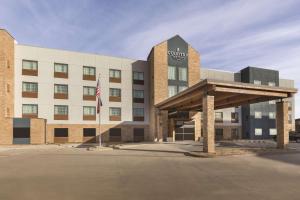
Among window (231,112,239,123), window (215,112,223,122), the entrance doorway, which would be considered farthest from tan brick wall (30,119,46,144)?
window (231,112,239,123)

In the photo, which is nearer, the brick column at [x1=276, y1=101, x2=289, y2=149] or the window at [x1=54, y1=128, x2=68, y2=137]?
the brick column at [x1=276, y1=101, x2=289, y2=149]

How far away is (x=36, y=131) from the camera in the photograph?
3647 cm

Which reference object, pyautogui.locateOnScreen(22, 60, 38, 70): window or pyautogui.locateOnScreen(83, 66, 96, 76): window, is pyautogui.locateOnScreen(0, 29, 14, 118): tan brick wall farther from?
pyautogui.locateOnScreen(83, 66, 96, 76): window

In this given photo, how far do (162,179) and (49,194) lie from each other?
5.14m

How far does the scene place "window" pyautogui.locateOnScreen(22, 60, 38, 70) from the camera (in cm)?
3836

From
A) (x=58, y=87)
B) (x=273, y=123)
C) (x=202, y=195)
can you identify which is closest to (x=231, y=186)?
(x=202, y=195)

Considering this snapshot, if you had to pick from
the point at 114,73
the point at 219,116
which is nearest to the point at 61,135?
the point at 114,73

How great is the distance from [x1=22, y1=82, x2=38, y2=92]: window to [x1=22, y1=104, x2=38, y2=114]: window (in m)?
2.41

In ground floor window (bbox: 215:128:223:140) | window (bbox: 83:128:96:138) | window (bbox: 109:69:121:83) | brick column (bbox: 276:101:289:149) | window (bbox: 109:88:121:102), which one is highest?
window (bbox: 109:69:121:83)

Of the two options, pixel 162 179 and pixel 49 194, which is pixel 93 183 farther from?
pixel 162 179

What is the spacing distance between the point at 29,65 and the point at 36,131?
1082 centimetres

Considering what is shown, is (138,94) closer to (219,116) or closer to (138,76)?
(138,76)

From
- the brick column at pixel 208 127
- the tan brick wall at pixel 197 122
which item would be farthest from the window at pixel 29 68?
the brick column at pixel 208 127

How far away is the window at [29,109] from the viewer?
37.9 m
